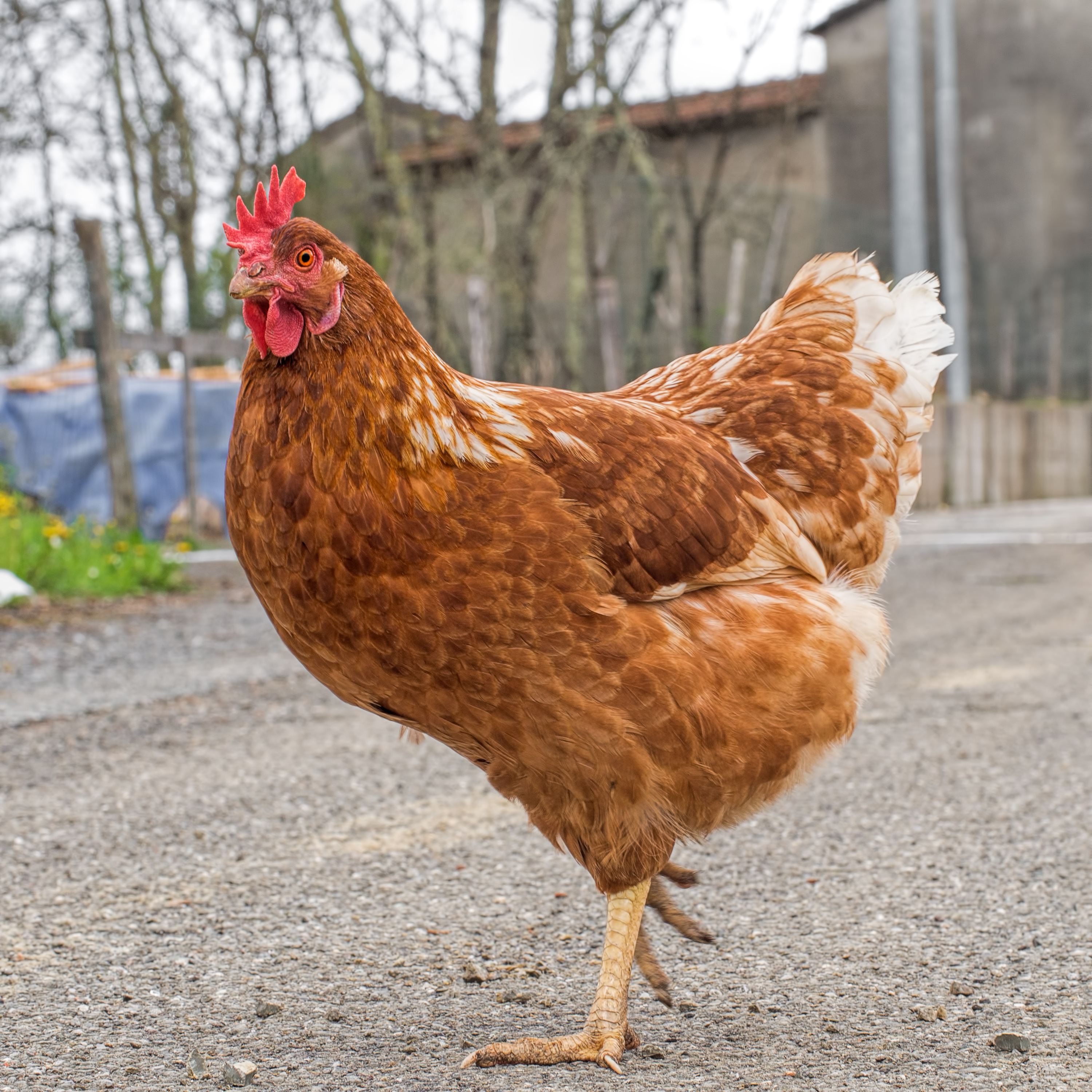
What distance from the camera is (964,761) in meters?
4.23

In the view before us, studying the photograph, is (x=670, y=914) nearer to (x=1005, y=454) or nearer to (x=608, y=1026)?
(x=608, y=1026)

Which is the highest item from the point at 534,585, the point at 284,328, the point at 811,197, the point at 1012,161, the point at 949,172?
the point at 1012,161

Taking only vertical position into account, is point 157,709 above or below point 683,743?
below

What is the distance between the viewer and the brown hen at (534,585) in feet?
6.74

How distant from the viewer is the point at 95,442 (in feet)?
39.2

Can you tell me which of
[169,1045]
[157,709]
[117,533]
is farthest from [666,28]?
[169,1045]

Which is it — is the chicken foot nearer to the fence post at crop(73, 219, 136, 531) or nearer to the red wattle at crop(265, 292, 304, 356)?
the red wattle at crop(265, 292, 304, 356)

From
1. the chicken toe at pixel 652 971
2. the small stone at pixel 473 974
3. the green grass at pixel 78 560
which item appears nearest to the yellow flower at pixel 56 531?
the green grass at pixel 78 560

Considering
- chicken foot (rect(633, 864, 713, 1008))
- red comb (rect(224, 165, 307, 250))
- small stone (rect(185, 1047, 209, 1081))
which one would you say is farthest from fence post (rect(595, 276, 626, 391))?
small stone (rect(185, 1047, 209, 1081))

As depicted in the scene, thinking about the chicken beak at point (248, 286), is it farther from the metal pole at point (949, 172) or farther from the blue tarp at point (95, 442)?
the metal pole at point (949, 172)

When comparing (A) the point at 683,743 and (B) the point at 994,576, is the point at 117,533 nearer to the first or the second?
(B) the point at 994,576

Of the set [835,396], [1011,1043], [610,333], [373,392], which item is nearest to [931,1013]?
[1011,1043]

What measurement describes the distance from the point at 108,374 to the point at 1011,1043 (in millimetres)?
8833

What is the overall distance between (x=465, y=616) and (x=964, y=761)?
2.83 metres
